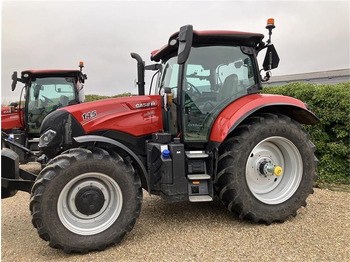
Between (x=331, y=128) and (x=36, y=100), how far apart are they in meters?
6.63

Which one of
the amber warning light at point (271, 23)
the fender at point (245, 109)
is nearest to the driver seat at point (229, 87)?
the fender at point (245, 109)

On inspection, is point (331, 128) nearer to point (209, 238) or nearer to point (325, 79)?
point (209, 238)

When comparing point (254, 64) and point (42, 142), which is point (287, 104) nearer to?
point (254, 64)

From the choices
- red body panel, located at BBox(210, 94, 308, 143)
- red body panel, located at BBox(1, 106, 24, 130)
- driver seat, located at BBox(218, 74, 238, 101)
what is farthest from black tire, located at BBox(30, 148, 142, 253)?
red body panel, located at BBox(1, 106, 24, 130)

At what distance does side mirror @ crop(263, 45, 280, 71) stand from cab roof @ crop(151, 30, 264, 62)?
0.18 m

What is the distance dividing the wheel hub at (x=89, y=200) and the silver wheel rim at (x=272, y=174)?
1.86 meters

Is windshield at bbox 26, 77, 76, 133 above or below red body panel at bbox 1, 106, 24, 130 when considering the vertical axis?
above

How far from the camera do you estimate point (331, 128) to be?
18.4 ft

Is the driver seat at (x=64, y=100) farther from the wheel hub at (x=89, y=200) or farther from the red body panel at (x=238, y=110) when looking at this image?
the red body panel at (x=238, y=110)

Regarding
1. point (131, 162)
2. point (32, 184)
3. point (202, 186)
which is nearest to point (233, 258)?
point (202, 186)

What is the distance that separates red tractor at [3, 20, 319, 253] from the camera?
311 cm

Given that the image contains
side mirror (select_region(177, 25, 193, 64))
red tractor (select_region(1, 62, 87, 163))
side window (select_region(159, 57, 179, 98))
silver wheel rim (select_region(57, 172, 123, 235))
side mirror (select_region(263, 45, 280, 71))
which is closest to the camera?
silver wheel rim (select_region(57, 172, 123, 235))

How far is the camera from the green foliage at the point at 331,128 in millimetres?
5371

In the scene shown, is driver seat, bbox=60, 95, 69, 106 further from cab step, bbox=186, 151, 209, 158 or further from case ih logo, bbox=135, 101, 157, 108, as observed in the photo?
cab step, bbox=186, 151, 209, 158
